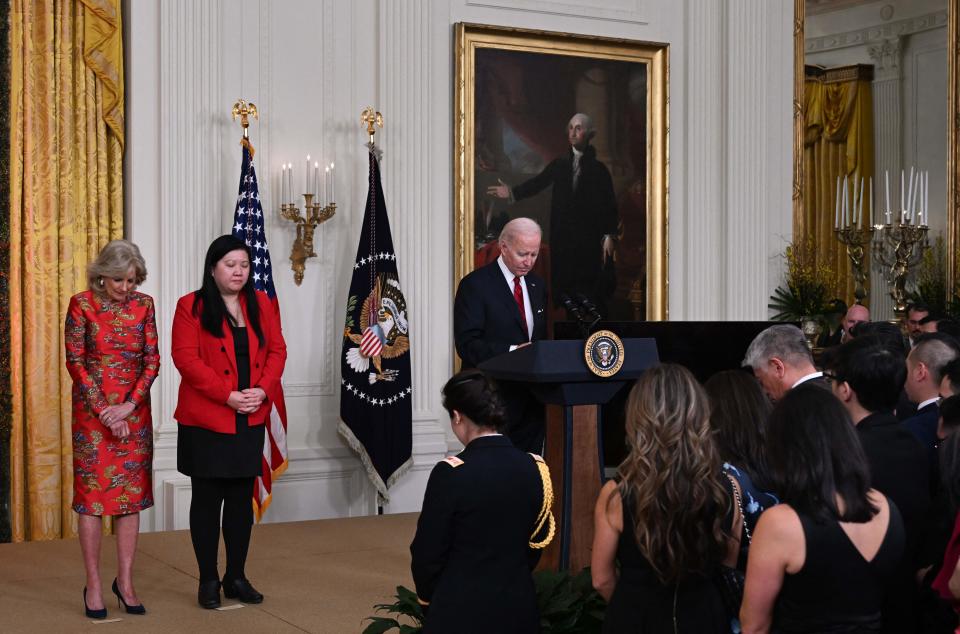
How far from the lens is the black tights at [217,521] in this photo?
571 cm

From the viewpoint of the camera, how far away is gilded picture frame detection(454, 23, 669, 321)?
9102 millimetres

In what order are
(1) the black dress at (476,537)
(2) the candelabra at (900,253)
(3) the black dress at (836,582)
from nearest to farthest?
(3) the black dress at (836,582), (1) the black dress at (476,537), (2) the candelabra at (900,253)

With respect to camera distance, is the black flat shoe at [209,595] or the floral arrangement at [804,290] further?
the floral arrangement at [804,290]

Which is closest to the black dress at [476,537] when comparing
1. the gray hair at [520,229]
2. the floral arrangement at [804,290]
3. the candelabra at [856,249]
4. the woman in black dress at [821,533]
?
the woman in black dress at [821,533]

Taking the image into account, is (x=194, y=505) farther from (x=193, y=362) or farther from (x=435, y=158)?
(x=435, y=158)

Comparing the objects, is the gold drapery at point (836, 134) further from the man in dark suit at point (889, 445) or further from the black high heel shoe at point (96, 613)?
the black high heel shoe at point (96, 613)

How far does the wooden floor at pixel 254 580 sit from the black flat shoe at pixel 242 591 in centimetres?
6

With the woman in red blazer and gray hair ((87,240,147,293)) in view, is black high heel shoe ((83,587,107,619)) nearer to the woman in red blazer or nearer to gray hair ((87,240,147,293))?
the woman in red blazer

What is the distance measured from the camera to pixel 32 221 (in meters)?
7.77

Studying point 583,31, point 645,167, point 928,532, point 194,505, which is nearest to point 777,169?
point 645,167

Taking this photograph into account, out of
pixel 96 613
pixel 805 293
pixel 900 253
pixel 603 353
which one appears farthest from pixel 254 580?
pixel 900 253

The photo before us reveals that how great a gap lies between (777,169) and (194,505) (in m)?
6.62

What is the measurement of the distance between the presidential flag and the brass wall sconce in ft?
1.04

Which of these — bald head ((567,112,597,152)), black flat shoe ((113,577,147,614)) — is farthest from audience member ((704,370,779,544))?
A: bald head ((567,112,597,152))
